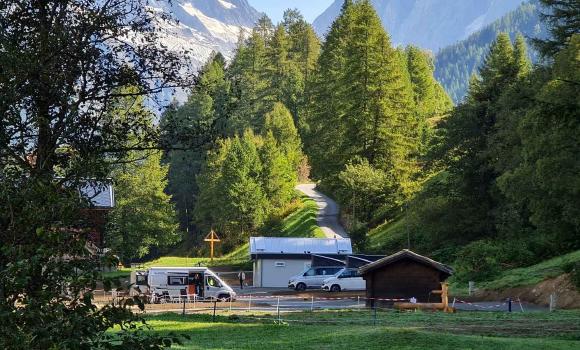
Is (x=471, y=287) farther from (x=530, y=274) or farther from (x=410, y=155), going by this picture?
(x=410, y=155)

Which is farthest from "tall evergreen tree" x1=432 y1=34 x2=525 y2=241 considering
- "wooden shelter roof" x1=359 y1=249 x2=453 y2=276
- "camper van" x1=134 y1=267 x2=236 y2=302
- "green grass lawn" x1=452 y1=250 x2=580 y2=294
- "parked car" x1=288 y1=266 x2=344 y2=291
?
"camper van" x1=134 y1=267 x2=236 y2=302

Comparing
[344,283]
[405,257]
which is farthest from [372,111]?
[405,257]

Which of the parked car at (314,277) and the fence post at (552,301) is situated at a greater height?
the parked car at (314,277)

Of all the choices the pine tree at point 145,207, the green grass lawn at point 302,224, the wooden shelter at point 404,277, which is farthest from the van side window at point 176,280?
the green grass lawn at point 302,224

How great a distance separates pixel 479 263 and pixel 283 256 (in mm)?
18116

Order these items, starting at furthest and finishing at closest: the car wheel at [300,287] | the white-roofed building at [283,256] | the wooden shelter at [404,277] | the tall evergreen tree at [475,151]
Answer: the white-roofed building at [283,256] < the tall evergreen tree at [475,151] < the car wheel at [300,287] < the wooden shelter at [404,277]

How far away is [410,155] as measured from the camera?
6512 cm

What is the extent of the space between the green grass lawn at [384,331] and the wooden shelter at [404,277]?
17.2 ft

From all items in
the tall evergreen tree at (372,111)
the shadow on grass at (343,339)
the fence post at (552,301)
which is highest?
the tall evergreen tree at (372,111)

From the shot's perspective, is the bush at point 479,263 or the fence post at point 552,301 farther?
the bush at point 479,263

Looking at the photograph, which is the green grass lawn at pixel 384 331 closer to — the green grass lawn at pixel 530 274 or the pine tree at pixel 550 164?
the pine tree at pixel 550 164

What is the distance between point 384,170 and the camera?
62719 mm

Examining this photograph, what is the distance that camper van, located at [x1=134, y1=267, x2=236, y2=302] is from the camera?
41188mm

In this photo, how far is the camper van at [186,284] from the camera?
4119cm
